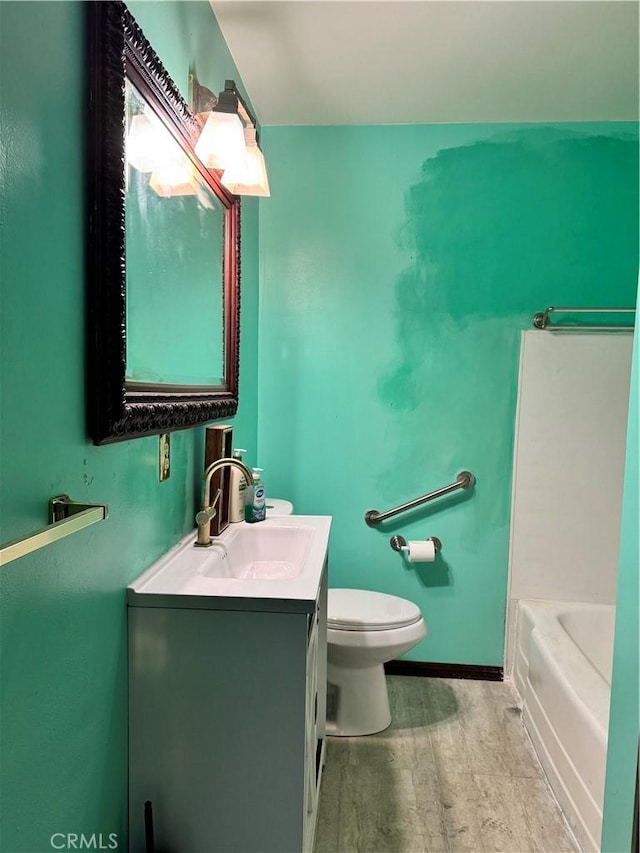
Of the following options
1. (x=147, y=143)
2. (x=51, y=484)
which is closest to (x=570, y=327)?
(x=147, y=143)

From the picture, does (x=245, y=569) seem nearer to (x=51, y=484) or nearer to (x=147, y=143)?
(x=51, y=484)

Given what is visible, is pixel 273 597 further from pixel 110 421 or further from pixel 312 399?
pixel 312 399

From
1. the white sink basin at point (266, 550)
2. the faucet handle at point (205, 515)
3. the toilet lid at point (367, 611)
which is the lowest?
the toilet lid at point (367, 611)

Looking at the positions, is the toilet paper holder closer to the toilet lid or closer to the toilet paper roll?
the toilet paper roll

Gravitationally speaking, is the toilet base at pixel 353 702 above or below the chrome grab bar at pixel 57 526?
below

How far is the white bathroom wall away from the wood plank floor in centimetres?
62

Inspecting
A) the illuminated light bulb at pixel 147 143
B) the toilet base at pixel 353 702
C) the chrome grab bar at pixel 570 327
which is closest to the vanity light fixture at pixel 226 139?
the illuminated light bulb at pixel 147 143

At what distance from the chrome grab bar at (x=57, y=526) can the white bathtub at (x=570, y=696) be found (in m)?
1.49

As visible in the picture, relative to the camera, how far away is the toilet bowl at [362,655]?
2045mm

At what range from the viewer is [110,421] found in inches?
39.7

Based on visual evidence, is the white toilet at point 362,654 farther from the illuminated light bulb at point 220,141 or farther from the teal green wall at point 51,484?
the illuminated light bulb at point 220,141

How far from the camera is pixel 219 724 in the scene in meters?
1.17

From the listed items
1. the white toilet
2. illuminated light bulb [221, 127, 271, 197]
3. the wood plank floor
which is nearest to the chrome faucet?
the white toilet

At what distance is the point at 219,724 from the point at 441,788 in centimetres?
107
